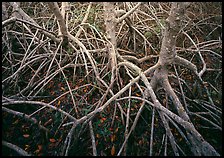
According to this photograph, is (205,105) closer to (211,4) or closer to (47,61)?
(47,61)

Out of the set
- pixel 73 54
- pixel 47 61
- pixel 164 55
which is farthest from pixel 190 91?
pixel 47 61

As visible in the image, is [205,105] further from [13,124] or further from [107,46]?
[13,124]

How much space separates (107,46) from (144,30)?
80cm

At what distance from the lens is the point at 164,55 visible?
5.29ft

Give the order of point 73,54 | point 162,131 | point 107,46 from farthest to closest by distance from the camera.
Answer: point 73,54
point 107,46
point 162,131

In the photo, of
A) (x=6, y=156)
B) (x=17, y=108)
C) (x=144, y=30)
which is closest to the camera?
(x=6, y=156)

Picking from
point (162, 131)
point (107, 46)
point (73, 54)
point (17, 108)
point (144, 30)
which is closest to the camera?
point (162, 131)

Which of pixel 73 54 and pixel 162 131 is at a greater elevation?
pixel 73 54

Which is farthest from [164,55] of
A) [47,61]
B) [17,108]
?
[17,108]

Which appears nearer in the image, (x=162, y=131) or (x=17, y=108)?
(x=162, y=131)

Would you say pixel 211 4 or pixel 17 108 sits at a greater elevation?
pixel 211 4

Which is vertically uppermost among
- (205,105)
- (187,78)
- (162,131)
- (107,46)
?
(107,46)

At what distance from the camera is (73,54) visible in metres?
2.21

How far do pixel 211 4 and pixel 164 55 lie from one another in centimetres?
209
